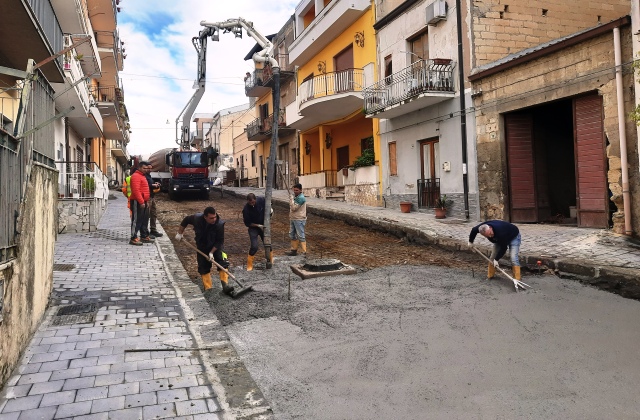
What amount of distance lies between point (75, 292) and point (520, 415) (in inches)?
216

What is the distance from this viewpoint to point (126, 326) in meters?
4.73

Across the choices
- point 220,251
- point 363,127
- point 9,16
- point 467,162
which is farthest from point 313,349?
point 363,127

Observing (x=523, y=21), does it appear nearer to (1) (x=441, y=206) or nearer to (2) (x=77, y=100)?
(1) (x=441, y=206)

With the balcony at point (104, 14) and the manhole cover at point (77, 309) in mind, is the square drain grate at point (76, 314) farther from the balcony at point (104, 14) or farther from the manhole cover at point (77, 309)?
the balcony at point (104, 14)

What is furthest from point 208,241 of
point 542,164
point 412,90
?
point 542,164

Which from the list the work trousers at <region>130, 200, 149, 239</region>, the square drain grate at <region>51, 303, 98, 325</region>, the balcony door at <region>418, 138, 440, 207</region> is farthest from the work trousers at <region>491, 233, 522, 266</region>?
the balcony door at <region>418, 138, 440, 207</region>

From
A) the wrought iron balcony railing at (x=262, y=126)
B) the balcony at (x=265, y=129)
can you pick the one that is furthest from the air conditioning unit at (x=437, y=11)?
the wrought iron balcony railing at (x=262, y=126)

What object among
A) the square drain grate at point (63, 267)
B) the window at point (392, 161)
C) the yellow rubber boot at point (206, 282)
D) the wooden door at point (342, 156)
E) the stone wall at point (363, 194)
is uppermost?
the wooden door at point (342, 156)

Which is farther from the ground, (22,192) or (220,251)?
(22,192)

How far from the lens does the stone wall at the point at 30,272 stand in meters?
3.43

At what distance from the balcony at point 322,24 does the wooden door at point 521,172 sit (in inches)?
344

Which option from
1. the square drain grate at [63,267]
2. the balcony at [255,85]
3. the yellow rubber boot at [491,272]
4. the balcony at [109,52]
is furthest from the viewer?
the balcony at [255,85]

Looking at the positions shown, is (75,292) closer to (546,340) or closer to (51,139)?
(51,139)

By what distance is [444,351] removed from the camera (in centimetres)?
419
